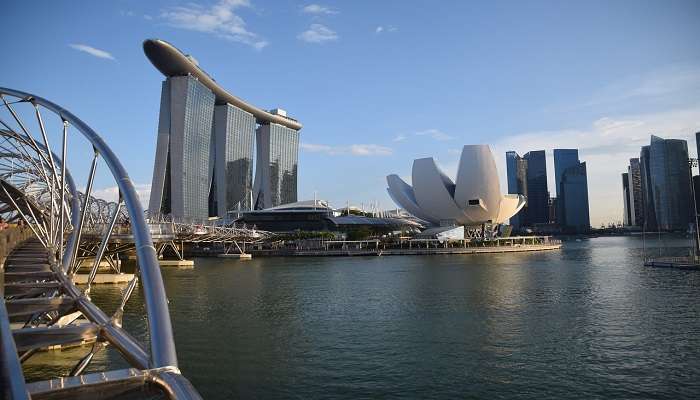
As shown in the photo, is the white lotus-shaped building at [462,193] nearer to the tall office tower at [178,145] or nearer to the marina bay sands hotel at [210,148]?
the marina bay sands hotel at [210,148]

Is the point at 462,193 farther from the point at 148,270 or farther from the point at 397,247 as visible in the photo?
the point at 148,270

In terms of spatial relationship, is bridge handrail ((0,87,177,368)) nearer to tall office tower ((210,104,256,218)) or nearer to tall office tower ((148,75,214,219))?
tall office tower ((148,75,214,219))

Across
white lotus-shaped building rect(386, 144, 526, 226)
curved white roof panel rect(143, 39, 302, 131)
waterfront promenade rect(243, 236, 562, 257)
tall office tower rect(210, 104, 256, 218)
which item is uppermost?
curved white roof panel rect(143, 39, 302, 131)

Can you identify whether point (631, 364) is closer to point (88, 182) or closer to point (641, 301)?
point (641, 301)

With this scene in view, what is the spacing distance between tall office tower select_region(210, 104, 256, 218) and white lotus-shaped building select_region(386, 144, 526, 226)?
55.4m

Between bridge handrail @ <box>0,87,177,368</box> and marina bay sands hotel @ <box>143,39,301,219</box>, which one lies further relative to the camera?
marina bay sands hotel @ <box>143,39,301,219</box>

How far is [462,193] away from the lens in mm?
77375

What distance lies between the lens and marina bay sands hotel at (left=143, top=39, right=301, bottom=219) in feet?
351

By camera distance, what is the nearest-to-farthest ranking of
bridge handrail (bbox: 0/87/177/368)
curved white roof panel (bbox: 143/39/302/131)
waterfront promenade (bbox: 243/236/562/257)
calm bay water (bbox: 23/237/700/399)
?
bridge handrail (bbox: 0/87/177/368) < calm bay water (bbox: 23/237/700/399) < waterfront promenade (bbox: 243/236/562/257) < curved white roof panel (bbox: 143/39/302/131)

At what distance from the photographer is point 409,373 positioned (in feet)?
40.4

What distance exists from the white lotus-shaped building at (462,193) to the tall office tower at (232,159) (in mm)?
55392

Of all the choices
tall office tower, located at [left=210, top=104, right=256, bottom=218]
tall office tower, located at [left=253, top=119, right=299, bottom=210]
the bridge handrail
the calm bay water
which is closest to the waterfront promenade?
the calm bay water

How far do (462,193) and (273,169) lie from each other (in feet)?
256

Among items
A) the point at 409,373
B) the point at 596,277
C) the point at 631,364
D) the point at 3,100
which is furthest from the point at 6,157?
the point at 596,277
